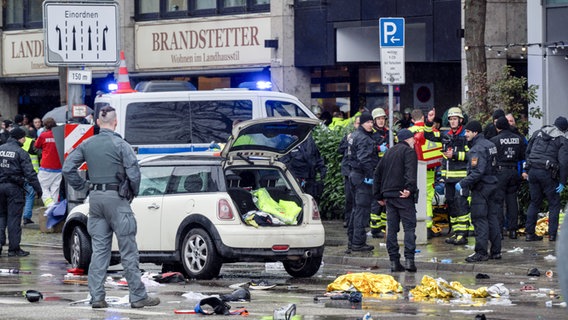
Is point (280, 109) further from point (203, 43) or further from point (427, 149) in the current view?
point (203, 43)

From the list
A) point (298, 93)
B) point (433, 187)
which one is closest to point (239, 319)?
point (433, 187)

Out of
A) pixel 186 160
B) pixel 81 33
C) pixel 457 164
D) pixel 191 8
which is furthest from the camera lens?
pixel 191 8

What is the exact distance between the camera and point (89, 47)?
2081 centimetres

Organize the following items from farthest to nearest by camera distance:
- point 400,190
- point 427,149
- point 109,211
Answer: point 427,149 → point 400,190 → point 109,211

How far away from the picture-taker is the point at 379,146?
19.3 metres

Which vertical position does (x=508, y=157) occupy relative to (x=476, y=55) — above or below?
below

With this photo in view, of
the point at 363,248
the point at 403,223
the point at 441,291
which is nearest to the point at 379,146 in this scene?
the point at 363,248

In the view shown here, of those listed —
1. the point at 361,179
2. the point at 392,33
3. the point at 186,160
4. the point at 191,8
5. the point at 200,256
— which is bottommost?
the point at 200,256

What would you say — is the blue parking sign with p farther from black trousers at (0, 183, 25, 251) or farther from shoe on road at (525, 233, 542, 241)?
black trousers at (0, 183, 25, 251)

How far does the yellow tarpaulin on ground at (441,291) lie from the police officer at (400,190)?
284 cm

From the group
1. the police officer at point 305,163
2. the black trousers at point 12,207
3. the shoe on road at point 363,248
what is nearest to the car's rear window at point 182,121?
the police officer at point 305,163

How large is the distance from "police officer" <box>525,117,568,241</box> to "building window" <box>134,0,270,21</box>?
14938mm

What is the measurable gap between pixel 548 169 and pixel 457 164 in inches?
51.5

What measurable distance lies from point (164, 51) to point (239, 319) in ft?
82.1
